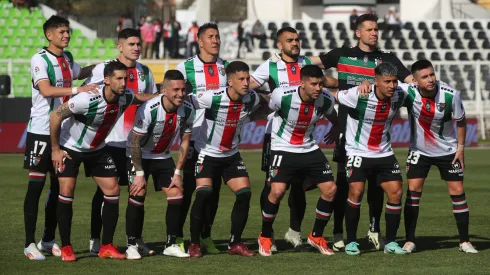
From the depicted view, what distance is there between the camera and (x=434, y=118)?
1112cm

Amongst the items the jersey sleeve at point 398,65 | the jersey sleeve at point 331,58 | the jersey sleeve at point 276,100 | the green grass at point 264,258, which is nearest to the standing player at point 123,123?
the green grass at point 264,258

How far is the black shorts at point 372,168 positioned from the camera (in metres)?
11.0

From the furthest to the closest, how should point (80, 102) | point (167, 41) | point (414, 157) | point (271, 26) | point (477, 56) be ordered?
point (271, 26) → point (477, 56) → point (167, 41) → point (414, 157) → point (80, 102)

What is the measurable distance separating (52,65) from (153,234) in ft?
8.54

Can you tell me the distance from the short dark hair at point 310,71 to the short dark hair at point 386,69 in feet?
1.86

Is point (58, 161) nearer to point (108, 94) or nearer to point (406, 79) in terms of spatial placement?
point (108, 94)

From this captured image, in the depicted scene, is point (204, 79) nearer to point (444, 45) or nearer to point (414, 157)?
point (414, 157)

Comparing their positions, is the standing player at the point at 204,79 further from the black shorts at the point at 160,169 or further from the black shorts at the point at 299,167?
the black shorts at the point at 299,167

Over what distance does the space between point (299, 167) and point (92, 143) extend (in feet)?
6.72

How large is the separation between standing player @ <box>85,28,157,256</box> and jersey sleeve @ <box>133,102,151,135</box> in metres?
0.53

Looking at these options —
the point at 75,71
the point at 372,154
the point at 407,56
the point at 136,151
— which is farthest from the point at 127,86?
the point at 407,56

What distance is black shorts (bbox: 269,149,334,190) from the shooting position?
11.0 m

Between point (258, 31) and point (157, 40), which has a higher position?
point (258, 31)

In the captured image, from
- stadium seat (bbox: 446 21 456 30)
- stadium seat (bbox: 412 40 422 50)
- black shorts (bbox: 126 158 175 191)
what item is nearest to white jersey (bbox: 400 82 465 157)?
black shorts (bbox: 126 158 175 191)
